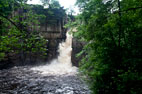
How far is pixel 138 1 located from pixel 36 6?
20.6 meters

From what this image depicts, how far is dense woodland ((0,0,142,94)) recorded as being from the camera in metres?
2.75

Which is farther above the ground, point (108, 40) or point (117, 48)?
point (108, 40)

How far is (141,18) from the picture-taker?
10.5 ft

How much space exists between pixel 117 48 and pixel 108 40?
370mm

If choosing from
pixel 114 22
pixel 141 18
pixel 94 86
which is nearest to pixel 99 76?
pixel 94 86

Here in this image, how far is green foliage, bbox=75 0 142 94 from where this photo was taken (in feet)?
10.3

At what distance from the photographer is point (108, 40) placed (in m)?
3.76

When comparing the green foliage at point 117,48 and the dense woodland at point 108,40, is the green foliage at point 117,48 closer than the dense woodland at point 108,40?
No

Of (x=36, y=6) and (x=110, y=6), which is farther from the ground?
(x=36, y=6)

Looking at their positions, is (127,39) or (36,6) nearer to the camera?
(127,39)

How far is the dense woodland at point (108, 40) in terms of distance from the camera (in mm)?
2754

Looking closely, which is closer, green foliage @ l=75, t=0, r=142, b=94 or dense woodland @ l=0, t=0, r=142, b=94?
dense woodland @ l=0, t=0, r=142, b=94

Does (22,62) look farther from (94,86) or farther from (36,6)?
(94,86)

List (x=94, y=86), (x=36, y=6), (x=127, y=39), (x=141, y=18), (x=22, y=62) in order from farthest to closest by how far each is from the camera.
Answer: (x=36, y=6)
(x=22, y=62)
(x=94, y=86)
(x=127, y=39)
(x=141, y=18)
